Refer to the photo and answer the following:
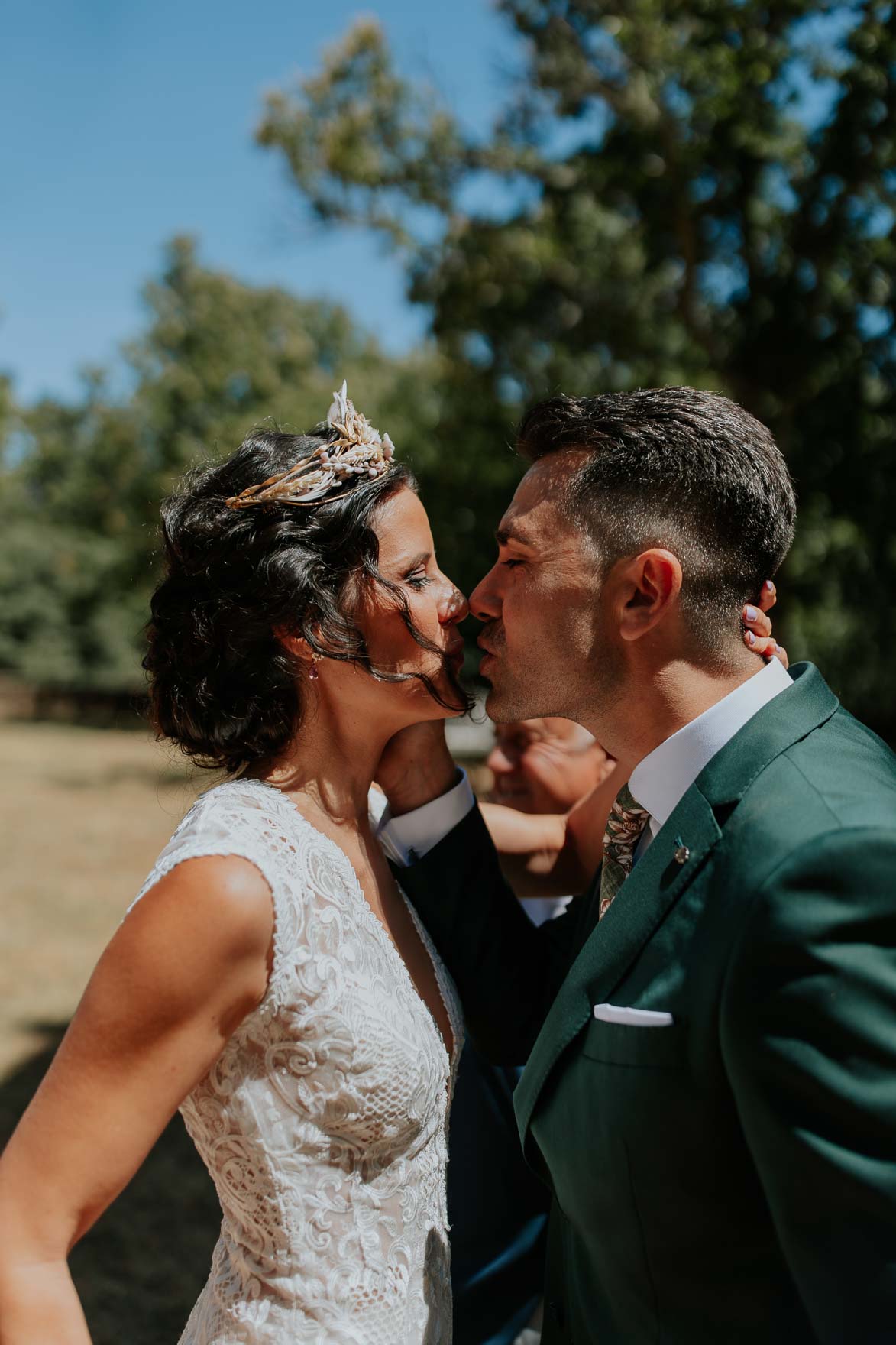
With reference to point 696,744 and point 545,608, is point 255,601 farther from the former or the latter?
point 696,744

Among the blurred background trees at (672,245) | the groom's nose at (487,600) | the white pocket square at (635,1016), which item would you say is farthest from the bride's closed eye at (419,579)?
the blurred background trees at (672,245)

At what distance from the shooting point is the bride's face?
7.88 ft

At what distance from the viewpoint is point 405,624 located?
2.40m

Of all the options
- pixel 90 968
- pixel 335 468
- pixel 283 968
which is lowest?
pixel 90 968

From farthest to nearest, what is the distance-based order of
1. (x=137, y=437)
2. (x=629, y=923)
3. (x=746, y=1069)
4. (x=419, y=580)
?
1. (x=137, y=437)
2. (x=419, y=580)
3. (x=629, y=923)
4. (x=746, y=1069)

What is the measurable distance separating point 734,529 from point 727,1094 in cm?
108

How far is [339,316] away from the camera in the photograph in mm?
47594

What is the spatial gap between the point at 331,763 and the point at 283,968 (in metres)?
0.64

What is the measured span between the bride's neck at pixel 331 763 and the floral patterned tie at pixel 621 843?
595mm

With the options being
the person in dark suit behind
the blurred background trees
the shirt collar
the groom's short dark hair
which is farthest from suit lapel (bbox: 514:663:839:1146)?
the blurred background trees

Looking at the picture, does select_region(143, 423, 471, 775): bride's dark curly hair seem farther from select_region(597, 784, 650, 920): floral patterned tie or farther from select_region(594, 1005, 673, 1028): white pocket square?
select_region(594, 1005, 673, 1028): white pocket square

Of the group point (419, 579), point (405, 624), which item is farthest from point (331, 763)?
point (419, 579)

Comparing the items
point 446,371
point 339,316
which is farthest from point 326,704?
point 339,316

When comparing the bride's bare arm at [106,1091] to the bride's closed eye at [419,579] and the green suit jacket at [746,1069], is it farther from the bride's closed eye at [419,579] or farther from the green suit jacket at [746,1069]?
the bride's closed eye at [419,579]
